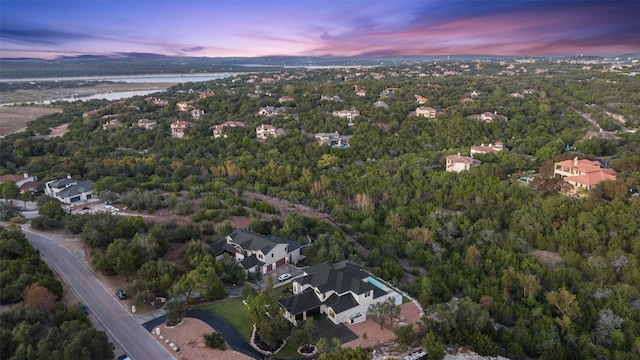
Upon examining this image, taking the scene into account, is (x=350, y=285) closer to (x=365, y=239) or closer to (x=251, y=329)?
(x=251, y=329)

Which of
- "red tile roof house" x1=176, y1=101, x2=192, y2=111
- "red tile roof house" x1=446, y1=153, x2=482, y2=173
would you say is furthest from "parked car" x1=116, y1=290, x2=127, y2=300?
"red tile roof house" x1=176, y1=101, x2=192, y2=111

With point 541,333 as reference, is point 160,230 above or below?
above

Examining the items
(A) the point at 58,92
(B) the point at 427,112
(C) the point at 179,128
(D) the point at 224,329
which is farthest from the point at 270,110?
(A) the point at 58,92

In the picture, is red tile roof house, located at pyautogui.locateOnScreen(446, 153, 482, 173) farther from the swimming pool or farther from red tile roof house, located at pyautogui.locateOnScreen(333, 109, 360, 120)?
red tile roof house, located at pyautogui.locateOnScreen(333, 109, 360, 120)

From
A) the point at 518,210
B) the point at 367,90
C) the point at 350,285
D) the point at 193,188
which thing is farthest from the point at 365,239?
the point at 367,90

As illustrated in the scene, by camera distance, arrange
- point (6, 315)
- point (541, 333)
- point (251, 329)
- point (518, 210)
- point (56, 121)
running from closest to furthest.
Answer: point (6, 315)
point (251, 329)
point (541, 333)
point (518, 210)
point (56, 121)

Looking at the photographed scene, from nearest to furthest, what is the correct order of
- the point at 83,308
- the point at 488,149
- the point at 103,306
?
the point at 83,308 → the point at 103,306 → the point at 488,149

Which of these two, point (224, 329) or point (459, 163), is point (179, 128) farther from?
point (224, 329)

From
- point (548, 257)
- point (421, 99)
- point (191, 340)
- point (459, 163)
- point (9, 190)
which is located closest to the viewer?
point (191, 340)
